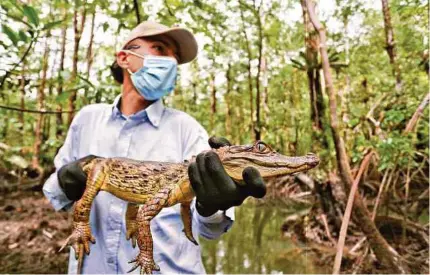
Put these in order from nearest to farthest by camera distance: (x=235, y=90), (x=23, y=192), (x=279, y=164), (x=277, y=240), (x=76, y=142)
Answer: (x=279, y=164) → (x=76, y=142) → (x=235, y=90) → (x=277, y=240) → (x=23, y=192)

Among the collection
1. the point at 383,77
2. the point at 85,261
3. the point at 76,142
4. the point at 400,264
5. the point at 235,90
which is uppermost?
the point at 383,77

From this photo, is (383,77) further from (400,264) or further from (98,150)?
(98,150)

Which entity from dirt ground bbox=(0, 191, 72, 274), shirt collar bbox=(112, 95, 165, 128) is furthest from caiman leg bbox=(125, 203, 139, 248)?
dirt ground bbox=(0, 191, 72, 274)

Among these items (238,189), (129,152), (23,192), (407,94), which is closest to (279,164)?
(238,189)

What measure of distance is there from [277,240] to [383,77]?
4.83ft

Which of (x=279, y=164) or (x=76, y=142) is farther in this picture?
(x=76, y=142)

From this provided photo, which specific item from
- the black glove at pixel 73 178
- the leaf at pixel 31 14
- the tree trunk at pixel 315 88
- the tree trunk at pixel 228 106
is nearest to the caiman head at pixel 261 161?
the black glove at pixel 73 178

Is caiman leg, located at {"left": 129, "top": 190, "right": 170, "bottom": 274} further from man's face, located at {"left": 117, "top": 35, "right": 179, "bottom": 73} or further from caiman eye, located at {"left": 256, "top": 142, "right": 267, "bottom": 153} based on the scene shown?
man's face, located at {"left": 117, "top": 35, "right": 179, "bottom": 73}

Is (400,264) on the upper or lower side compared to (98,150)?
Answer: lower

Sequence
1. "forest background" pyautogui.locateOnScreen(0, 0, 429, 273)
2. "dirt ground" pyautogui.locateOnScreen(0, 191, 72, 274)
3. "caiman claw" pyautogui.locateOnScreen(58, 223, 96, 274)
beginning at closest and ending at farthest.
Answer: "caiman claw" pyautogui.locateOnScreen(58, 223, 96, 274) < "forest background" pyautogui.locateOnScreen(0, 0, 429, 273) < "dirt ground" pyautogui.locateOnScreen(0, 191, 72, 274)

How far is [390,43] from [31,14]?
2.33m

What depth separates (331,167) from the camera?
3.00m

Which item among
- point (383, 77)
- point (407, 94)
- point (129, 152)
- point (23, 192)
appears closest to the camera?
point (129, 152)

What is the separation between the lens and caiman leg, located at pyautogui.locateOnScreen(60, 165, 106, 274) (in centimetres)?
82
